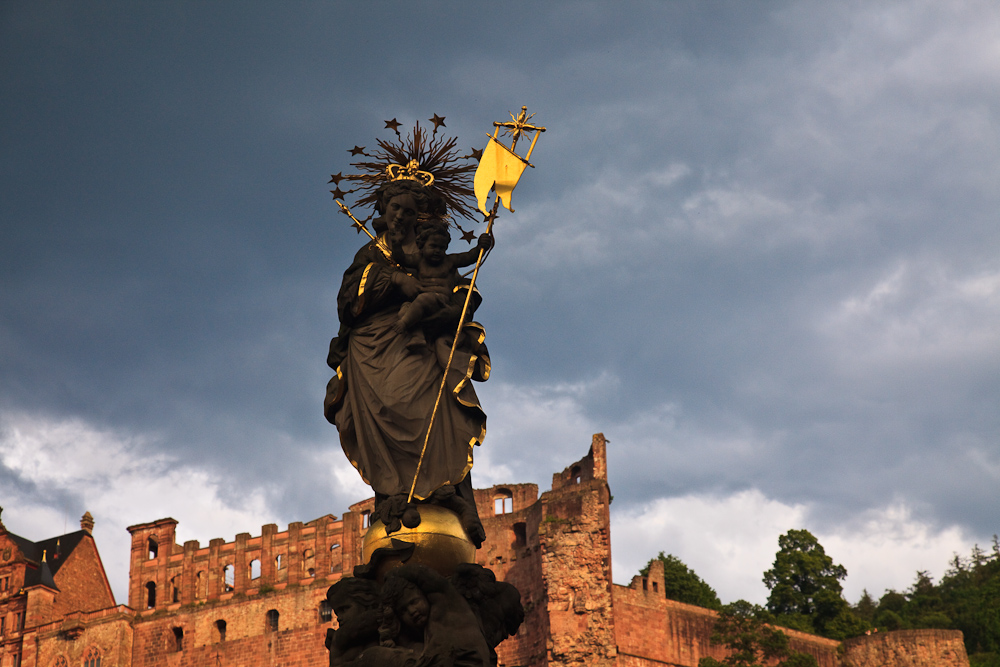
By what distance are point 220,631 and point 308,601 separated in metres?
4.91

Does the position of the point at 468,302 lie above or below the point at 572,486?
below

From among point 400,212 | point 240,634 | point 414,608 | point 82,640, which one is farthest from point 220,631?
point 414,608

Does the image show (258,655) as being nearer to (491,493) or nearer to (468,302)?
(491,493)

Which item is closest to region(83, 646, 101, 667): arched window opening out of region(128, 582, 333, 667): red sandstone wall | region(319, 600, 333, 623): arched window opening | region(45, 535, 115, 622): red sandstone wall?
region(128, 582, 333, 667): red sandstone wall

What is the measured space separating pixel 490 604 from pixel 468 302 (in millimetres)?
1861

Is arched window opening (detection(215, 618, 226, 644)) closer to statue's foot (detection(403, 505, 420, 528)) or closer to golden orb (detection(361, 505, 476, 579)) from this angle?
golden orb (detection(361, 505, 476, 579))

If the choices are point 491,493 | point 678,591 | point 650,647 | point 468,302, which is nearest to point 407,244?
point 468,302

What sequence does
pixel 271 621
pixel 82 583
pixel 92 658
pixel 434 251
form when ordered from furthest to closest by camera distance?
pixel 82 583, pixel 92 658, pixel 271 621, pixel 434 251

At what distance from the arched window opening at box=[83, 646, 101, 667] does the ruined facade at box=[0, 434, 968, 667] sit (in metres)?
0.05

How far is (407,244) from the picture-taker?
8.70 m

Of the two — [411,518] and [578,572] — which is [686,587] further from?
[411,518]

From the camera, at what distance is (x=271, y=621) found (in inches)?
2422

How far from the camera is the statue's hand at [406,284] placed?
8.30 m

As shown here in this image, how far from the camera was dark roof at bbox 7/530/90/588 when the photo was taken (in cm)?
6632
